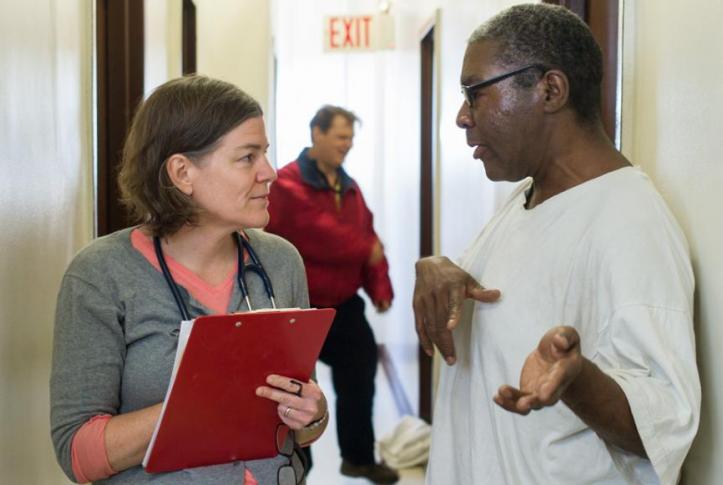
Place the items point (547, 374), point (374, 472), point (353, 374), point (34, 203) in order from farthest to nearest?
point (374, 472) < point (353, 374) < point (34, 203) < point (547, 374)

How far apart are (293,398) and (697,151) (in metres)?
0.69

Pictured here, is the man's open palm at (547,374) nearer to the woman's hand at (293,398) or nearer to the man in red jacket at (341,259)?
the woman's hand at (293,398)

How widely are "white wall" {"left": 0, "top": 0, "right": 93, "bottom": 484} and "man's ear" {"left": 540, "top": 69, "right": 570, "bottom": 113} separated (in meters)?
0.85

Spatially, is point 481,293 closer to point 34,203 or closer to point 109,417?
point 109,417

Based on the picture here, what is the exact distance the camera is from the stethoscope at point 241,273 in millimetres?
1316

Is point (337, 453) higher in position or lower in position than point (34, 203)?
lower

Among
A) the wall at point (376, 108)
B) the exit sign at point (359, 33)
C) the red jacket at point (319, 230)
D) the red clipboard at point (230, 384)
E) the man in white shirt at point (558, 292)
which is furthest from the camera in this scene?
the wall at point (376, 108)

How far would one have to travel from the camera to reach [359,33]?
17.7 feet

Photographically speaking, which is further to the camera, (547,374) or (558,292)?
(558,292)

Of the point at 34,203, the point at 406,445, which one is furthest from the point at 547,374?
the point at 406,445

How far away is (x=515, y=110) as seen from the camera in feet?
4.21

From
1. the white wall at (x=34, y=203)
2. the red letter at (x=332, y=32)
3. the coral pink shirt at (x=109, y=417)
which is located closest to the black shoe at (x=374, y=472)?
Answer: the white wall at (x=34, y=203)

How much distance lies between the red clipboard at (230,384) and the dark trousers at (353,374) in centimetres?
203

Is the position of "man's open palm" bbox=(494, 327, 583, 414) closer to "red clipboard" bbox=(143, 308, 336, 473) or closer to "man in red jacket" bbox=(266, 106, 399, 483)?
"red clipboard" bbox=(143, 308, 336, 473)
